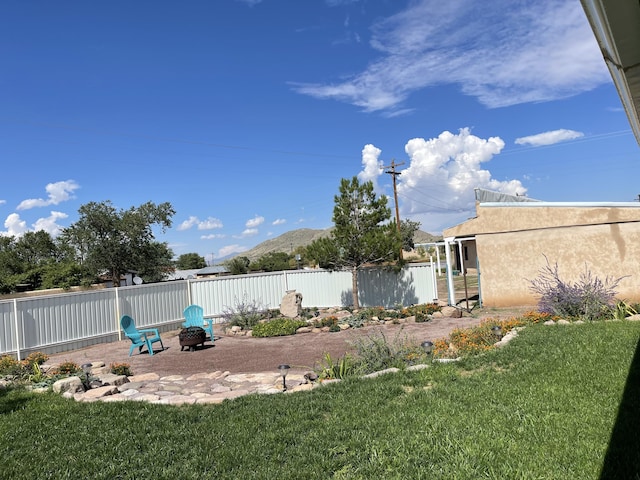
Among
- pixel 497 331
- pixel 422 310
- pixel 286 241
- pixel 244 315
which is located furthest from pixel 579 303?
pixel 286 241

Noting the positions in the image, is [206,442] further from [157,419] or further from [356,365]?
[356,365]

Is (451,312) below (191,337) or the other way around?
below

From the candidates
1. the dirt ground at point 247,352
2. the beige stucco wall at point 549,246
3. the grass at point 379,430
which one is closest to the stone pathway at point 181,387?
the grass at point 379,430

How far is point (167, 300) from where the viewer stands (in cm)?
1548

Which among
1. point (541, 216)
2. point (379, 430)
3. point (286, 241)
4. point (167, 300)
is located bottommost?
point (379, 430)

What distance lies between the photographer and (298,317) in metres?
15.4

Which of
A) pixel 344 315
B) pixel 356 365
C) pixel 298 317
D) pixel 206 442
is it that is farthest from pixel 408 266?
pixel 206 442

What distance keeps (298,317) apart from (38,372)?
863 cm

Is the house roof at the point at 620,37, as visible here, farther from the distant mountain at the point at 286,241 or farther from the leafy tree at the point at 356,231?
the distant mountain at the point at 286,241

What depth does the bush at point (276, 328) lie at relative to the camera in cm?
1270

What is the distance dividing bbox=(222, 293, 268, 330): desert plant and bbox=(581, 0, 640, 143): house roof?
1299cm

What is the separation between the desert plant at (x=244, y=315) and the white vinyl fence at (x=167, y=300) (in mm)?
440

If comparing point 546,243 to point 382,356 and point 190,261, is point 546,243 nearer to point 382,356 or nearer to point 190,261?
point 382,356

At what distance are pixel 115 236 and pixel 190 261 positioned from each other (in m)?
55.5
